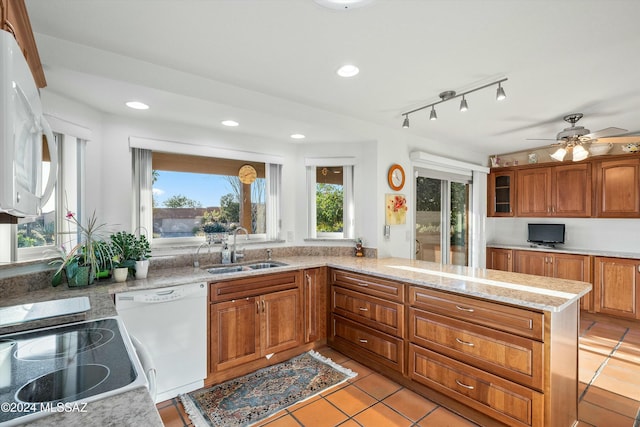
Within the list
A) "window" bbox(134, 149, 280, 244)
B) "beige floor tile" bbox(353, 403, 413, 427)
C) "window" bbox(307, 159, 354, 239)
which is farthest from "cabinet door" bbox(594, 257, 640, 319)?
"window" bbox(134, 149, 280, 244)

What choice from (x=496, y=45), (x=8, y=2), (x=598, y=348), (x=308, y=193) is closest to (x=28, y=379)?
(x=8, y=2)

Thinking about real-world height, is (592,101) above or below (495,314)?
above

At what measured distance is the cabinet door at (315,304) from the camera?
3.04 meters

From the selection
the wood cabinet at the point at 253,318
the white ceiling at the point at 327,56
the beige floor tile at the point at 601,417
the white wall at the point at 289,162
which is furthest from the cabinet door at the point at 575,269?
the wood cabinet at the point at 253,318

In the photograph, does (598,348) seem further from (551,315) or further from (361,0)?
(361,0)

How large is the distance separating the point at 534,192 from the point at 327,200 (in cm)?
331

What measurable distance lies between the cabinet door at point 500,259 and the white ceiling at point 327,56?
240 cm

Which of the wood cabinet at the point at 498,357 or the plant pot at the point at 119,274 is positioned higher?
the plant pot at the point at 119,274

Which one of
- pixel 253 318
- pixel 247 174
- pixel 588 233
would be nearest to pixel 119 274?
pixel 253 318

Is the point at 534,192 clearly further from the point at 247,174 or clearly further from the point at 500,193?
the point at 247,174

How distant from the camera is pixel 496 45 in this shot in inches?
72.4

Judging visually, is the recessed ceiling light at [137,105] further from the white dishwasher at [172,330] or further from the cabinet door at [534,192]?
the cabinet door at [534,192]

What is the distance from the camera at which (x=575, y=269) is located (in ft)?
13.5

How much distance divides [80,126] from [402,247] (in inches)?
131
